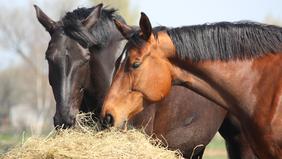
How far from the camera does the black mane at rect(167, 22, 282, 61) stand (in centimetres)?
481

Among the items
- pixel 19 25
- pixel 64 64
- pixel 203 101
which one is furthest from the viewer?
pixel 19 25

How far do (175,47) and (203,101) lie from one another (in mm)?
1786

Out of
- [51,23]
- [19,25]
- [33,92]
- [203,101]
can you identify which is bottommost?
[33,92]

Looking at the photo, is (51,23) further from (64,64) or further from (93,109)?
(93,109)

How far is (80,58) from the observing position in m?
5.50

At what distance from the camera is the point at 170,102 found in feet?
20.2

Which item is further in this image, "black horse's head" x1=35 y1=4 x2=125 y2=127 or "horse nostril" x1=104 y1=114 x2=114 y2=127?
"black horse's head" x1=35 y1=4 x2=125 y2=127

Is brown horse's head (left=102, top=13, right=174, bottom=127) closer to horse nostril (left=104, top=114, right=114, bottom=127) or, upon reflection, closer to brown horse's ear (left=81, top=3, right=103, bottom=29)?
horse nostril (left=104, top=114, right=114, bottom=127)

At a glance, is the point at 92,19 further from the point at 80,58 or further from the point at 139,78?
the point at 139,78

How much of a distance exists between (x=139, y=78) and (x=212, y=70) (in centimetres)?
68

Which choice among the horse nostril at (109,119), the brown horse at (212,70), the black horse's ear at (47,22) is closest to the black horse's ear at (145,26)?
the brown horse at (212,70)

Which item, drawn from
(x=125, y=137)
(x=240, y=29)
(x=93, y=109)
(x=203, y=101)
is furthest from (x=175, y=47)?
(x=203, y=101)

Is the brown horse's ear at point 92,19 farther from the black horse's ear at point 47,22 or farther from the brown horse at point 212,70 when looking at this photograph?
the brown horse at point 212,70

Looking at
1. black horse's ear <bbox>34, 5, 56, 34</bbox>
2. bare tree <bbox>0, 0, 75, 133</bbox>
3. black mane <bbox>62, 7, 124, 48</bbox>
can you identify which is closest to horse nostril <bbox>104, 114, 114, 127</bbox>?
black mane <bbox>62, 7, 124, 48</bbox>
